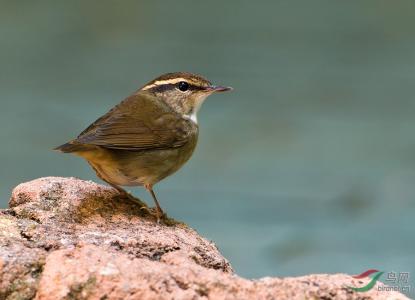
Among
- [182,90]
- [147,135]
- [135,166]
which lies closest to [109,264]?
[135,166]

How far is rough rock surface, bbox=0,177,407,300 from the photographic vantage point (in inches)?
122

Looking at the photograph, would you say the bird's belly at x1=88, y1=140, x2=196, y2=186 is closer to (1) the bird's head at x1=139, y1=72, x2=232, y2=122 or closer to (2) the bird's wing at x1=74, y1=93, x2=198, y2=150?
(2) the bird's wing at x1=74, y1=93, x2=198, y2=150

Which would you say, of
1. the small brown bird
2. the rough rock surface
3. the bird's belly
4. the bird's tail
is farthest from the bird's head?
the rough rock surface

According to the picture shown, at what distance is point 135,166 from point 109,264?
6.20 ft

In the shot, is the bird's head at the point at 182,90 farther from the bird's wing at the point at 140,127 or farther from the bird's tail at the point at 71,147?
the bird's tail at the point at 71,147

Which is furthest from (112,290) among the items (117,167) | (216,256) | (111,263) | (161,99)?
(161,99)

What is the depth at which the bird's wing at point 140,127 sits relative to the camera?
16.2ft

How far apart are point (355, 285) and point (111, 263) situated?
1061 mm

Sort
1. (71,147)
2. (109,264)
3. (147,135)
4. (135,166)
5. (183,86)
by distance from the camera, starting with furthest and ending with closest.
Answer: (183,86), (147,135), (135,166), (71,147), (109,264)

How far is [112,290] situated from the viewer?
3.07 meters

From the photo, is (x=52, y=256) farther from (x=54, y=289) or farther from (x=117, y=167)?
(x=117, y=167)

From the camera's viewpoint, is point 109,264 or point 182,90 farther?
point 182,90

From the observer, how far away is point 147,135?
5191 mm

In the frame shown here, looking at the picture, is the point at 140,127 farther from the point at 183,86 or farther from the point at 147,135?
the point at 183,86
